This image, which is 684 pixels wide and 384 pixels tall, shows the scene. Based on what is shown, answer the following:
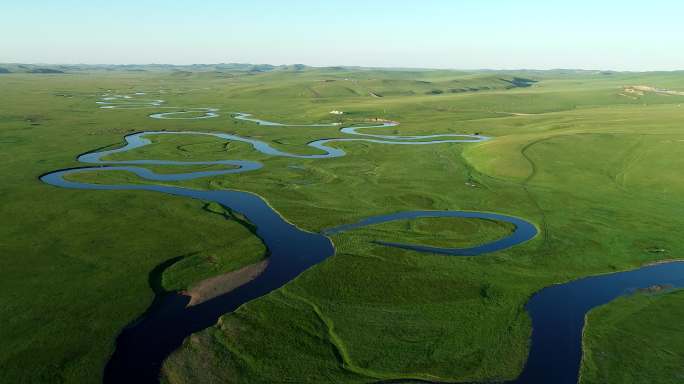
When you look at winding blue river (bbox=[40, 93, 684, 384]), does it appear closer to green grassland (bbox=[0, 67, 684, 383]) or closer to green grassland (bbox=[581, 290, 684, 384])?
green grassland (bbox=[581, 290, 684, 384])

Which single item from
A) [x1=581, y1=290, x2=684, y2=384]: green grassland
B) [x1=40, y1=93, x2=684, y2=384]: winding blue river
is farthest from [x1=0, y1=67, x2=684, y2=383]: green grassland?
[x1=40, y1=93, x2=684, y2=384]: winding blue river

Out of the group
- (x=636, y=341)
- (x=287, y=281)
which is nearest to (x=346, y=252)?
(x=287, y=281)

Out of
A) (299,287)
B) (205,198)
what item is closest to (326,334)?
(299,287)

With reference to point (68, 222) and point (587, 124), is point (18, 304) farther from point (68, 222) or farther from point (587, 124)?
point (587, 124)

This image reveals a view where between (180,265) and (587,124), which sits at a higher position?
(587,124)

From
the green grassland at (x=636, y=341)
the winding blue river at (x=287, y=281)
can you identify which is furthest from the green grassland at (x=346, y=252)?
the winding blue river at (x=287, y=281)

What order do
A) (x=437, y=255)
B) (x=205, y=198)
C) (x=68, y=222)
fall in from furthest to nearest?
(x=205, y=198), (x=68, y=222), (x=437, y=255)

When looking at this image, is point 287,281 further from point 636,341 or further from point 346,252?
point 636,341
